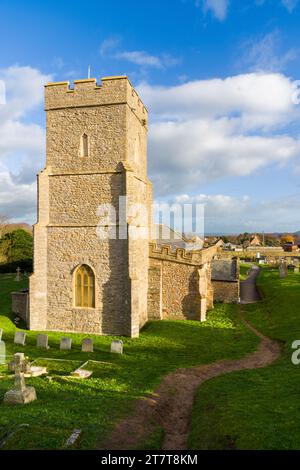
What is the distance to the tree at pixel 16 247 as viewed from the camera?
139 feet

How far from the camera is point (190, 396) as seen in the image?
1119 cm

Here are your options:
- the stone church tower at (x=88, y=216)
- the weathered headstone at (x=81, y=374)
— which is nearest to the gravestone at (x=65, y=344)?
the stone church tower at (x=88, y=216)

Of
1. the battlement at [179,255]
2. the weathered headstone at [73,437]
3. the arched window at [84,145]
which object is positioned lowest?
the weathered headstone at [73,437]

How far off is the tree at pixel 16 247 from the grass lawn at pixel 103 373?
20369mm

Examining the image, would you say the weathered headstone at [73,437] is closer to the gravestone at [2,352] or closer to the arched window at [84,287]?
the gravestone at [2,352]

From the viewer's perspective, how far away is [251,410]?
8.93 m

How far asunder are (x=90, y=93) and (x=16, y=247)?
2979 centimetres

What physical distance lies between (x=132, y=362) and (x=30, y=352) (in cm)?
485

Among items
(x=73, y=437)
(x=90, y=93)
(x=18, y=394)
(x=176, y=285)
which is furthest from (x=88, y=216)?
(x=73, y=437)

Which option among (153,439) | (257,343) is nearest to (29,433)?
(153,439)

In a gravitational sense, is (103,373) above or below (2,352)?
below

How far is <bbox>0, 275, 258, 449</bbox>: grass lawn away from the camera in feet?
24.9

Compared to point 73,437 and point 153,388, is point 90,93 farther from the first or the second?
point 73,437

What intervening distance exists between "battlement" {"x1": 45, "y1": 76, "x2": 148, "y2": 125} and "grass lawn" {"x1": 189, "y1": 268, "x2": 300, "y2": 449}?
1471 centimetres
